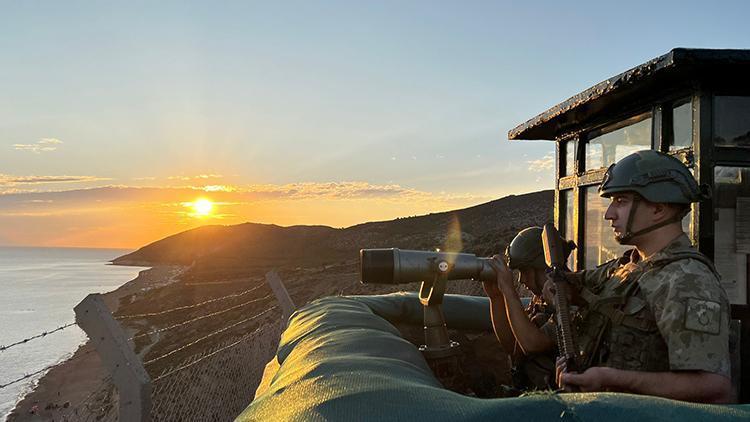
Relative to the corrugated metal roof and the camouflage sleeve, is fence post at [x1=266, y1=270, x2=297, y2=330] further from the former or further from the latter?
the camouflage sleeve

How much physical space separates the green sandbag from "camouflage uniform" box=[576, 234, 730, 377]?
551 mm

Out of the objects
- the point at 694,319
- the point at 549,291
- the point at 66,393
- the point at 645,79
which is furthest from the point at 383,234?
the point at 694,319

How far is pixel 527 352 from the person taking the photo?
10.6 feet

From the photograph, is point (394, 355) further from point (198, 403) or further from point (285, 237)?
point (285, 237)

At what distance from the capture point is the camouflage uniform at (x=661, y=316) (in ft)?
6.80

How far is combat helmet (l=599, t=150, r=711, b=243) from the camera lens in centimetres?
253

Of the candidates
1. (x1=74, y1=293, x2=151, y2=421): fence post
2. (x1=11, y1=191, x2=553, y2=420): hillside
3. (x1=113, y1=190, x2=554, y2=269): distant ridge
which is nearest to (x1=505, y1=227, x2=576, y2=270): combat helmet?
(x1=11, y1=191, x2=553, y2=420): hillside

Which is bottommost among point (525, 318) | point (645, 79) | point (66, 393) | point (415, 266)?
point (66, 393)

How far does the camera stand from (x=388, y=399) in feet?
5.75

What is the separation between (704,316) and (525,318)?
1161 millimetres

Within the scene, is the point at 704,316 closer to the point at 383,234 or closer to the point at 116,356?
the point at 116,356

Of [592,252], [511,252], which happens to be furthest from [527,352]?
[592,252]

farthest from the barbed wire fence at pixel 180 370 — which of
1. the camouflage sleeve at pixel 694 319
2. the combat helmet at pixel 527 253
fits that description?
the camouflage sleeve at pixel 694 319

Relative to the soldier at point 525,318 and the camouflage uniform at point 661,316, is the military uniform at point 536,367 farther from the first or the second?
the camouflage uniform at point 661,316
